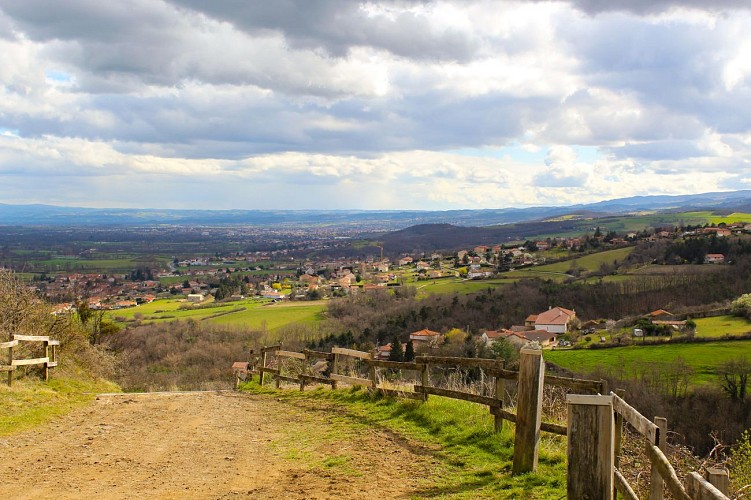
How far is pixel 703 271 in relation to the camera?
77.2m

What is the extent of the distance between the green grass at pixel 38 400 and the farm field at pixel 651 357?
3606 cm

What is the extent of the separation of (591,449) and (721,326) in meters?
57.6

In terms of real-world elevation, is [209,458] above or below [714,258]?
above

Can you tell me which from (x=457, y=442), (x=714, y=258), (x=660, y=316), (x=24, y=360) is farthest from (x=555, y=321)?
(x=457, y=442)

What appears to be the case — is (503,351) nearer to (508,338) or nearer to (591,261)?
(508,338)

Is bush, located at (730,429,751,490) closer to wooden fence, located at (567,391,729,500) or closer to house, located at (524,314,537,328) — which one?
wooden fence, located at (567,391,729,500)

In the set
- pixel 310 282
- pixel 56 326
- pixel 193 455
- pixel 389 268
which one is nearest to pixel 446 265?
pixel 389 268

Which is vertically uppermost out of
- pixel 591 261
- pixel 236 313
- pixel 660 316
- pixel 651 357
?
pixel 591 261

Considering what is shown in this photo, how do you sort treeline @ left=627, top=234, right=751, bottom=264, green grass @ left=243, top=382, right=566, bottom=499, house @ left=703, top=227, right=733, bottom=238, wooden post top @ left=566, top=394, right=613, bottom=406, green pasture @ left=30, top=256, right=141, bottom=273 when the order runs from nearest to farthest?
wooden post top @ left=566, top=394, right=613, bottom=406, green grass @ left=243, top=382, right=566, bottom=499, treeline @ left=627, top=234, right=751, bottom=264, house @ left=703, top=227, right=733, bottom=238, green pasture @ left=30, top=256, right=141, bottom=273

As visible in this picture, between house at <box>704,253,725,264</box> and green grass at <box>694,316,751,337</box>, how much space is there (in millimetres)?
27692

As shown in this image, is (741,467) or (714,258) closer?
(741,467)

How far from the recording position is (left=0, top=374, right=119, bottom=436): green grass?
11062mm

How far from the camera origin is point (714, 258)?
272ft

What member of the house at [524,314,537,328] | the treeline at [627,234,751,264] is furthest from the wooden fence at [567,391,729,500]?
the treeline at [627,234,751,264]
